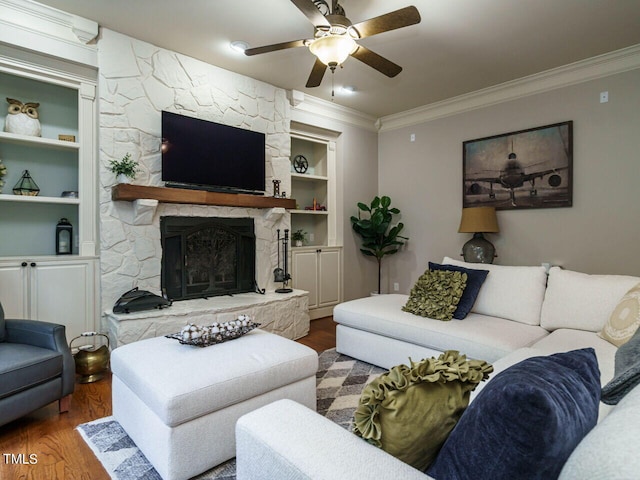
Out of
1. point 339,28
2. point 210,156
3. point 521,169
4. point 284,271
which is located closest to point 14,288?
point 210,156

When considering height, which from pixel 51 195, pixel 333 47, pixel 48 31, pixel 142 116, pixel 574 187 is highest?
pixel 48 31

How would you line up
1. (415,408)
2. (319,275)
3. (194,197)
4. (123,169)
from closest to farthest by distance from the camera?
(415,408), (123,169), (194,197), (319,275)

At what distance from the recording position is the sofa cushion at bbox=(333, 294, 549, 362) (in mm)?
2316

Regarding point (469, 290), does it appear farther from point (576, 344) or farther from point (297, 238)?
point (297, 238)

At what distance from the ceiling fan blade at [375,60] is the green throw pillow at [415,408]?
230 cm

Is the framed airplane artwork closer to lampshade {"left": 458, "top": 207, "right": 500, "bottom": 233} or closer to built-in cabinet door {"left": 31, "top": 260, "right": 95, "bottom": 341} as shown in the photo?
lampshade {"left": 458, "top": 207, "right": 500, "bottom": 233}

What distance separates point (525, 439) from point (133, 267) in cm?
336

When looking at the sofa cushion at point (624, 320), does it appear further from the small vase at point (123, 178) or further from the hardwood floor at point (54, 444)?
the small vase at point (123, 178)

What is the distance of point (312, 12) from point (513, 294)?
8.02 feet

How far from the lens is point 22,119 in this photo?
294 cm

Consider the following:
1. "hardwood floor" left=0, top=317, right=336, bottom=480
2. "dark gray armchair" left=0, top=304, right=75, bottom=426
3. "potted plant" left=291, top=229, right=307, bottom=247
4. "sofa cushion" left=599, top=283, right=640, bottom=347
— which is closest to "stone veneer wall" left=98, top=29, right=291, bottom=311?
"dark gray armchair" left=0, top=304, right=75, bottom=426

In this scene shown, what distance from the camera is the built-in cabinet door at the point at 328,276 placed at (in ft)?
16.0

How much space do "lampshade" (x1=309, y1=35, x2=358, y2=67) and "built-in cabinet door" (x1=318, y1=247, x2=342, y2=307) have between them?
2.80 meters

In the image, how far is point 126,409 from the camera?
76.9 inches
